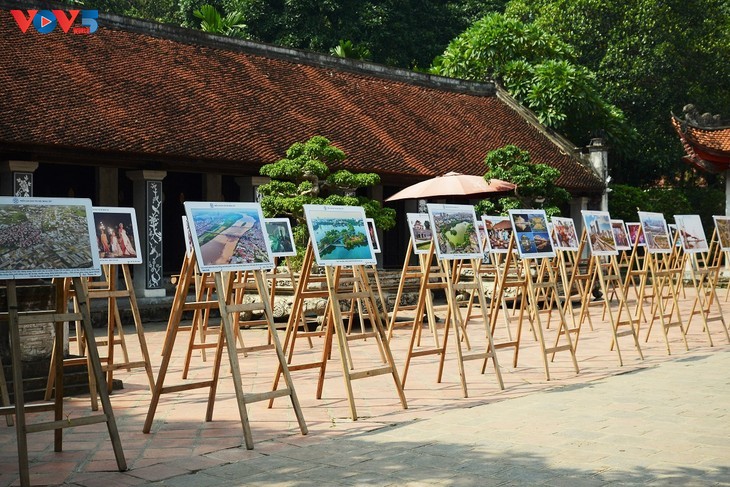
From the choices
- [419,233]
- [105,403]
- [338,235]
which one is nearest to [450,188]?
[419,233]

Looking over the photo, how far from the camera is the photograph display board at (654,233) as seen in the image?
11.6 metres

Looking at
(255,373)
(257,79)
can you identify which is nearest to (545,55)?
(257,79)

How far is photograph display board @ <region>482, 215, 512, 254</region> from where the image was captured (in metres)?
10.8

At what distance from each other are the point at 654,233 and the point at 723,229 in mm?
2241

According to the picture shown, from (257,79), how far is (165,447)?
15.2 metres

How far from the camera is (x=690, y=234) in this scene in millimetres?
12328

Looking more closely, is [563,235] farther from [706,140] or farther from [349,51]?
[349,51]

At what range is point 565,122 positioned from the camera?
2878 cm

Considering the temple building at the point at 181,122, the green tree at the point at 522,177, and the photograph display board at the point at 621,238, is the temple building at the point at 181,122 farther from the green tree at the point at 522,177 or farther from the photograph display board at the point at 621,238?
the photograph display board at the point at 621,238

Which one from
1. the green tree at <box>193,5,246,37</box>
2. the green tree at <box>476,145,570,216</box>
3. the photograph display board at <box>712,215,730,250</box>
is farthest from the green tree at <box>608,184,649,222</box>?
the photograph display board at <box>712,215,730,250</box>

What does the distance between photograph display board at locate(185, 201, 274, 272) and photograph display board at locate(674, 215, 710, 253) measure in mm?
6960

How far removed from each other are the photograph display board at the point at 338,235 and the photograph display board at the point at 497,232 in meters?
3.35

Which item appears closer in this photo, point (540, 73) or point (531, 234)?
point (531, 234)

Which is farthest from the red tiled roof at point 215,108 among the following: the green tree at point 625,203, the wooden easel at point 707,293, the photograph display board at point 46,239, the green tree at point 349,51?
the photograph display board at point 46,239
